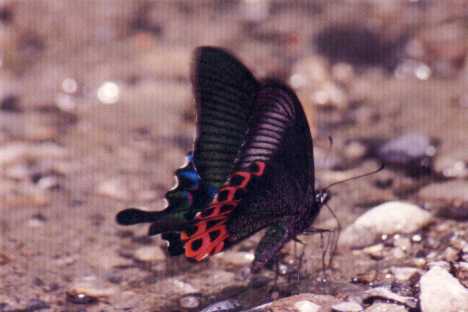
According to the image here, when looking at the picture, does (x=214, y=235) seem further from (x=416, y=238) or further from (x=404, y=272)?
(x=416, y=238)

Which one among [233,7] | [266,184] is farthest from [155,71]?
[266,184]

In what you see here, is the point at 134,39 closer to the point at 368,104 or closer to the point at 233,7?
the point at 233,7

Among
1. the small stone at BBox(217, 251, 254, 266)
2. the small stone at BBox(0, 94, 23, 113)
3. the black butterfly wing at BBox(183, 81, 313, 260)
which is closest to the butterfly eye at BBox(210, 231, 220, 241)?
the black butterfly wing at BBox(183, 81, 313, 260)

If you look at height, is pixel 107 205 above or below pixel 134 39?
below

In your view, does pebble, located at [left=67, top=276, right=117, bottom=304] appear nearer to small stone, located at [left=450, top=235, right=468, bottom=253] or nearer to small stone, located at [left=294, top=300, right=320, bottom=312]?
small stone, located at [left=294, top=300, right=320, bottom=312]

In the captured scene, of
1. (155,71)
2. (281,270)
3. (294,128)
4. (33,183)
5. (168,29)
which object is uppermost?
(168,29)

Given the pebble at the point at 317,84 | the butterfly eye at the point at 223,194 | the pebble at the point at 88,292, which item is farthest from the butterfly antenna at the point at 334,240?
the pebble at the point at 317,84

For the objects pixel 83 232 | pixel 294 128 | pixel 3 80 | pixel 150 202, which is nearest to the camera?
pixel 294 128
